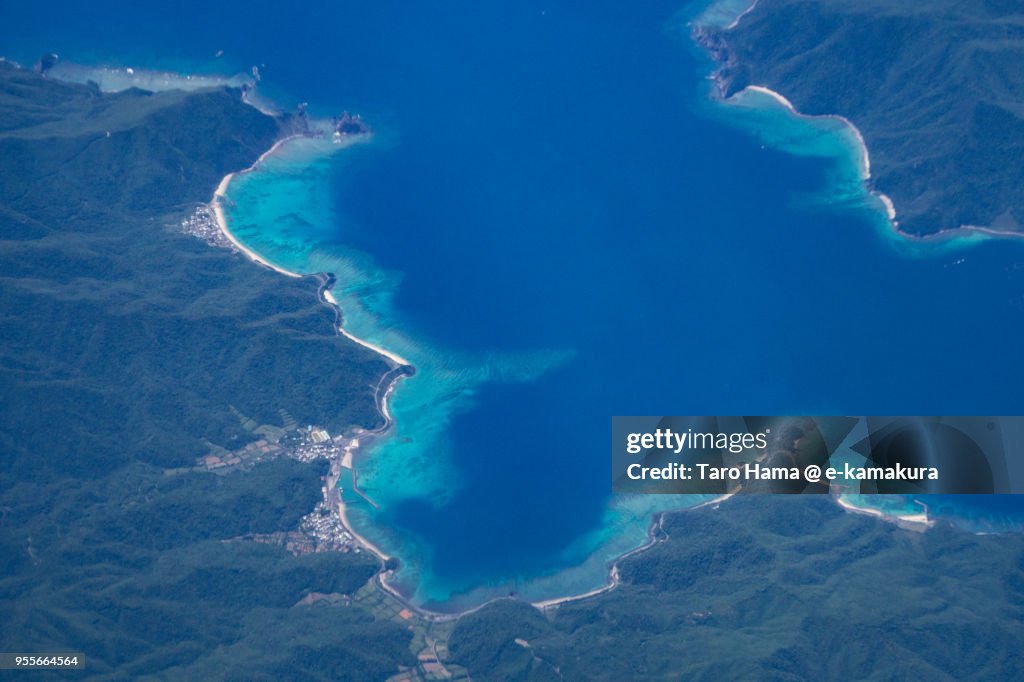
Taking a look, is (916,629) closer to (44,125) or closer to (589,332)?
(589,332)

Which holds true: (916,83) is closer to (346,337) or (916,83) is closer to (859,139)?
(859,139)

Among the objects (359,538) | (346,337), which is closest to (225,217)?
(346,337)

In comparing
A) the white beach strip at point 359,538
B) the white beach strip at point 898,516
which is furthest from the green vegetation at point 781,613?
the white beach strip at point 359,538

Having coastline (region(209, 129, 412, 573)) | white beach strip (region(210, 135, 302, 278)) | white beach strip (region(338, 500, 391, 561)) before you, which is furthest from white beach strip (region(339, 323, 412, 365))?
white beach strip (region(338, 500, 391, 561))

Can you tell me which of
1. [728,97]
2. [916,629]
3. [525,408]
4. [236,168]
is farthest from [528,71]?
[916,629]

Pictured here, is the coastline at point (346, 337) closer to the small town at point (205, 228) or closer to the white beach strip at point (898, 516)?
the small town at point (205, 228)

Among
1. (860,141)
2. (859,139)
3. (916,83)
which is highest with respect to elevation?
(916,83)

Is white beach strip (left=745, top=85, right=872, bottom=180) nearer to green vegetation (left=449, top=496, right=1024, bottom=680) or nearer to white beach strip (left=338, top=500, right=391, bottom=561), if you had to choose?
green vegetation (left=449, top=496, right=1024, bottom=680)
